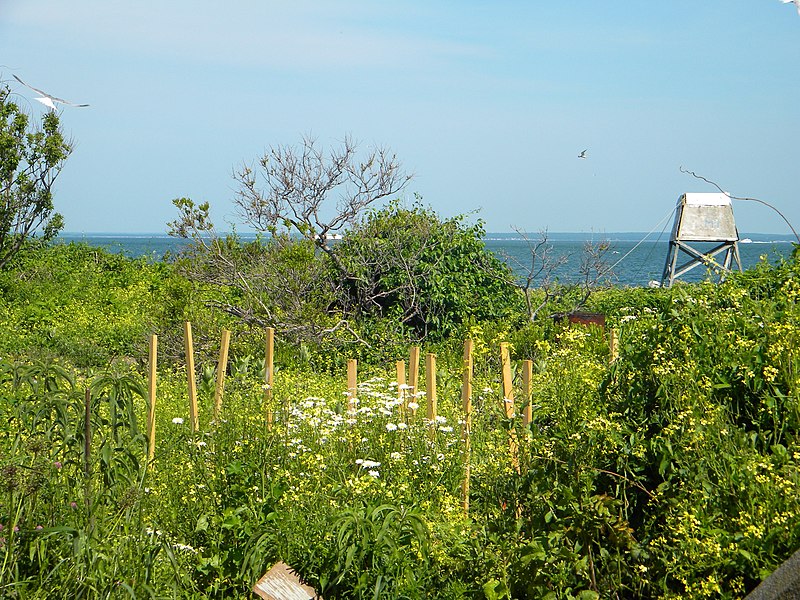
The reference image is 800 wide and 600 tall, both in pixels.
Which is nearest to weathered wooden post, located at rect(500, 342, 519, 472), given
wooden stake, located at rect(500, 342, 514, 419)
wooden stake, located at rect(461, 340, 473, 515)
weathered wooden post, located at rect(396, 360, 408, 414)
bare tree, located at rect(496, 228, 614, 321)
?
wooden stake, located at rect(500, 342, 514, 419)

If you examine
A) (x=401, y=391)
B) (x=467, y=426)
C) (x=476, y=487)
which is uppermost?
(x=401, y=391)

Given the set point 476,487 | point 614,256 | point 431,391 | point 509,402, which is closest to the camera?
point 476,487

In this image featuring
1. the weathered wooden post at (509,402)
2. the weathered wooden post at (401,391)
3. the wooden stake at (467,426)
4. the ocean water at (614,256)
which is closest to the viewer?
the weathered wooden post at (509,402)

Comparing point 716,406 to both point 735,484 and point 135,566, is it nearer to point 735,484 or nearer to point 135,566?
point 735,484

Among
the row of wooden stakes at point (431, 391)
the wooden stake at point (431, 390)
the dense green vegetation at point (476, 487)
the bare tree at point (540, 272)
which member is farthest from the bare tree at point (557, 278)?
the dense green vegetation at point (476, 487)

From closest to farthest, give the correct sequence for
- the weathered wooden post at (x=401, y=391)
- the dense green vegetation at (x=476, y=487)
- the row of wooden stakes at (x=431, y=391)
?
the dense green vegetation at (x=476, y=487)
the row of wooden stakes at (x=431, y=391)
the weathered wooden post at (x=401, y=391)

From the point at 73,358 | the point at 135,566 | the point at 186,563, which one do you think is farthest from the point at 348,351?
the point at 135,566

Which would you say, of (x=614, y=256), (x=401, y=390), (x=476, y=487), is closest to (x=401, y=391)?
(x=401, y=390)

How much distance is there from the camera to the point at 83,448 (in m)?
3.54

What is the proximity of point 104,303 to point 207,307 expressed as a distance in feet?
21.9

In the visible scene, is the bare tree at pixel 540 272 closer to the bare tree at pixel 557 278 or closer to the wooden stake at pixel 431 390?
the bare tree at pixel 557 278

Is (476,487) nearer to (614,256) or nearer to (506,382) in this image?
(506,382)

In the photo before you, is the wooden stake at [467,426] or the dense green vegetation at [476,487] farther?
the wooden stake at [467,426]

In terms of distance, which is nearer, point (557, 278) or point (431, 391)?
point (431, 391)
